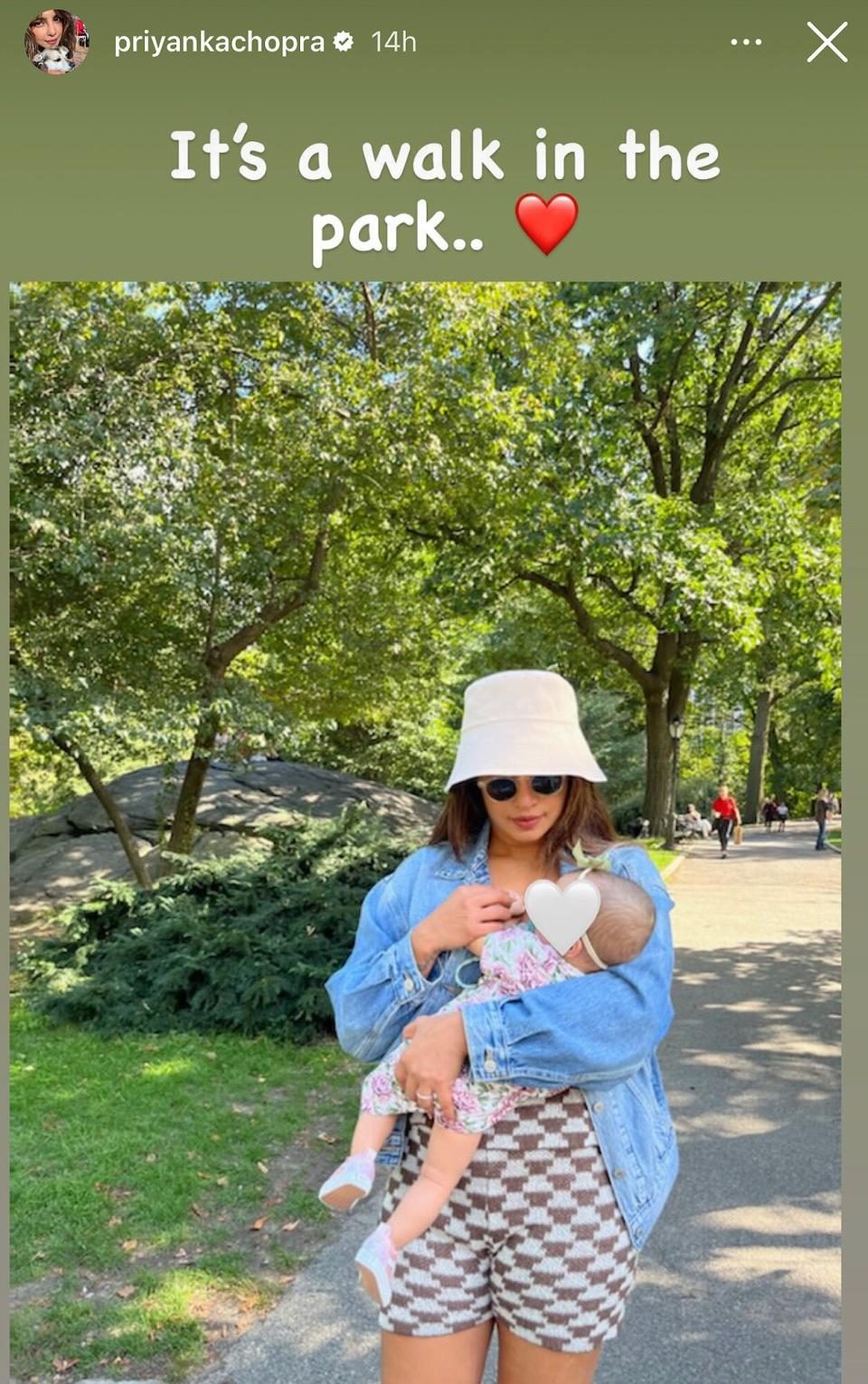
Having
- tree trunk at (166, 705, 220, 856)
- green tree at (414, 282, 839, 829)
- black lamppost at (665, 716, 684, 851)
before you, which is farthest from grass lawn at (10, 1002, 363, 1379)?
black lamppost at (665, 716, 684, 851)

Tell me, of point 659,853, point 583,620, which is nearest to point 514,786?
point 583,620

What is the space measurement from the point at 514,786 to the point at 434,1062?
1.61 ft

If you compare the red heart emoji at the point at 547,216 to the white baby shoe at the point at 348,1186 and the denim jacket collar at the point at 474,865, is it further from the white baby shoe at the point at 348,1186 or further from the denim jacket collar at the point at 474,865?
the white baby shoe at the point at 348,1186

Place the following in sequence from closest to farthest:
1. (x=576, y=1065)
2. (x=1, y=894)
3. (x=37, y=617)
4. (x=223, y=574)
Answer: (x=576, y=1065)
(x=1, y=894)
(x=37, y=617)
(x=223, y=574)

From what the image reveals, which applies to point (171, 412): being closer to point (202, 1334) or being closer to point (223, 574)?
point (223, 574)

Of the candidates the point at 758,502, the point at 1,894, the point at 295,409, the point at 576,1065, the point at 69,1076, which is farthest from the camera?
the point at 758,502

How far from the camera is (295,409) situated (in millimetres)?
9648

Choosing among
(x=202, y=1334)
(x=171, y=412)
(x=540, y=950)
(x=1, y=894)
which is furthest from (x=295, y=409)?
(x=540, y=950)

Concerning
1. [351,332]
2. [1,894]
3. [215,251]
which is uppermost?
[351,332]

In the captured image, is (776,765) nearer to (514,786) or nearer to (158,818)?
(158,818)

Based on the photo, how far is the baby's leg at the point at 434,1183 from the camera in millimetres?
1708

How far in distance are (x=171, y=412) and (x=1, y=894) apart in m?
6.11

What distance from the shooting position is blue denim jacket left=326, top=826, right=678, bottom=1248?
1704mm

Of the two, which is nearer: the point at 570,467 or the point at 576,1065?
the point at 576,1065
